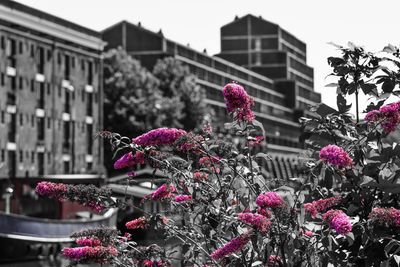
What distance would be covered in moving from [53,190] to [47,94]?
205ft

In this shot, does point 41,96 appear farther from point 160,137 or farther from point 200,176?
point 160,137

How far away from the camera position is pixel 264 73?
16700 centimetres

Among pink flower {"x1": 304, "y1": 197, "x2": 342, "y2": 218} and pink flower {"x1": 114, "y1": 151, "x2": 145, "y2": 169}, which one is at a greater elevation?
pink flower {"x1": 114, "y1": 151, "x2": 145, "y2": 169}

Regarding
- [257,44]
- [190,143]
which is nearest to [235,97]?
[190,143]

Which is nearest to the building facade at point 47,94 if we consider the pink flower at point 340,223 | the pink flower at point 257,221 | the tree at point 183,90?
the tree at point 183,90

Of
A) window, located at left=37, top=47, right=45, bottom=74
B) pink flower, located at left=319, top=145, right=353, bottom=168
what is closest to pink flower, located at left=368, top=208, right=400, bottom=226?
pink flower, located at left=319, top=145, right=353, bottom=168

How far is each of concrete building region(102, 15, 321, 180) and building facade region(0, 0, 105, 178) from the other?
Answer: 3821 centimetres

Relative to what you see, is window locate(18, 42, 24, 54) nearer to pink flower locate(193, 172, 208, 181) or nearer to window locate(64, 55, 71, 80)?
window locate(64, 55, 71, 80)

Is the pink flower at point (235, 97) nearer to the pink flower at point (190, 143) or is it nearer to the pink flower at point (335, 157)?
the pink flower at point (190, 143)

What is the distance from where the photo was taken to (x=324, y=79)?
9.01 m

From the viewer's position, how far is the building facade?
212 ft

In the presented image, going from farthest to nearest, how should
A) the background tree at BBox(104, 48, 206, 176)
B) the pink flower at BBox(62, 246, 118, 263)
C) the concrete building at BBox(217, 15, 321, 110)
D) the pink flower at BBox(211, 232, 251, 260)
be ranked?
the concrete building at BBox(217, 15, 321, 110) < the background tree at BBox(104, 48, 206, 176) < the pink flower at BBox(62, 246, 118, 263) < the pink flower at BBox(211, 232, 251, 260)

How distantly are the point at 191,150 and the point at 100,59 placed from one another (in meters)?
71.9

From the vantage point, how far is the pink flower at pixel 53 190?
8.66 m
